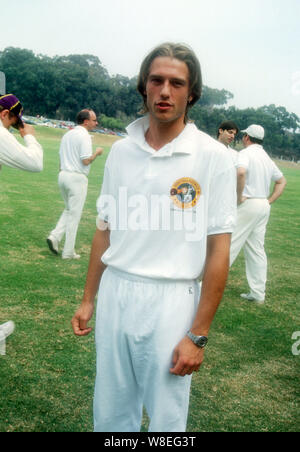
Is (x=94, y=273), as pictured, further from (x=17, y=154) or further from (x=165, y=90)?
(x=17, y=154)

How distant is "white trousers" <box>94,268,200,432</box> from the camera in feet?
6.49

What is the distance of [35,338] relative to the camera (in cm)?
459

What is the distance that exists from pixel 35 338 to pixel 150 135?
→ 3.11 meters

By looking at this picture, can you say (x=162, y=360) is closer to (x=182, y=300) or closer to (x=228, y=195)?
(x=182, y=300)

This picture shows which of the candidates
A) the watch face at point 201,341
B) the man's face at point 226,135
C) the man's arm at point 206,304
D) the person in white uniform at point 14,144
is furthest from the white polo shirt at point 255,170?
the watch face at point 201,341

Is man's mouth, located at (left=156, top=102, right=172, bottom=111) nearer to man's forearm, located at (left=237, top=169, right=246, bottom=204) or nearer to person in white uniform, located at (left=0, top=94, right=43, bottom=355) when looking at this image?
person in white uniform, located at (left=0, top=94, right=43, bottom=355)

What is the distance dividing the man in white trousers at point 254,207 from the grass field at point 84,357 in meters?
0.41

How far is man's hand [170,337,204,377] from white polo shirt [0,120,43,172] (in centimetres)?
228

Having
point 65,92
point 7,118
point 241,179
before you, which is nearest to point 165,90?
point 7,118

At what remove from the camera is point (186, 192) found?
1.94m

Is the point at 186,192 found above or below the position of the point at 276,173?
above

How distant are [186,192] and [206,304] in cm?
47

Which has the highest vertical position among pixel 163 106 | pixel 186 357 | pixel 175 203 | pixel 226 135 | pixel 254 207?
pixel 163 106

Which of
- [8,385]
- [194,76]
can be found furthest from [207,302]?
[8,385]
